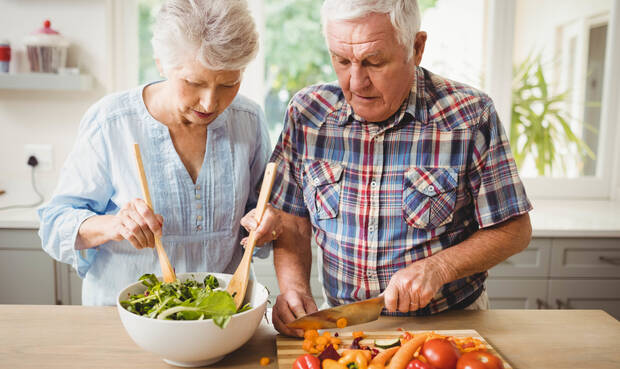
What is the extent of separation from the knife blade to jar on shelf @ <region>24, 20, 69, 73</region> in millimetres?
1936

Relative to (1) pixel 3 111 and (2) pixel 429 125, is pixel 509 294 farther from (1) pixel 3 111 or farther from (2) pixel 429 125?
(1) pixel 3 111

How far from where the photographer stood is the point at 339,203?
133cm

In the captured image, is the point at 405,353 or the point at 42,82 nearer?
the point at 405,353

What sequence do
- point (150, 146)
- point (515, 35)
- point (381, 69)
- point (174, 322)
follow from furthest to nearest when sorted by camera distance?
point (515, 35)
point (150, 146)
point (381, 69)
point (174, 322)

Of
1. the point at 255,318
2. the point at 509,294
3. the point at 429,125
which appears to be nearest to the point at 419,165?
the point at 429,125

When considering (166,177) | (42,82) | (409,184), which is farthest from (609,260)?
(42,82)

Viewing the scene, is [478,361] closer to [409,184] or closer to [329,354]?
[329,354]

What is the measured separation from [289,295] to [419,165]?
454mm

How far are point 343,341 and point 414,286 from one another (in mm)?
201

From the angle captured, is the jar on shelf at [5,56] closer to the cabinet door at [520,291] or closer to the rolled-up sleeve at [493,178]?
the rolled-up sleeve at [493,178]

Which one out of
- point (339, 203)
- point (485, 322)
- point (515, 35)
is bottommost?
point (485, 322)

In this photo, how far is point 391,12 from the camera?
1.11 metres

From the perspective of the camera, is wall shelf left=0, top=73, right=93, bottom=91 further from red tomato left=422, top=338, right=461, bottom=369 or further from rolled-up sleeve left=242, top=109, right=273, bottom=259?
red tomato left=422, top=338, right=461, bottom=369

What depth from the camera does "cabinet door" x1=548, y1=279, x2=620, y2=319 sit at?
2.33m
